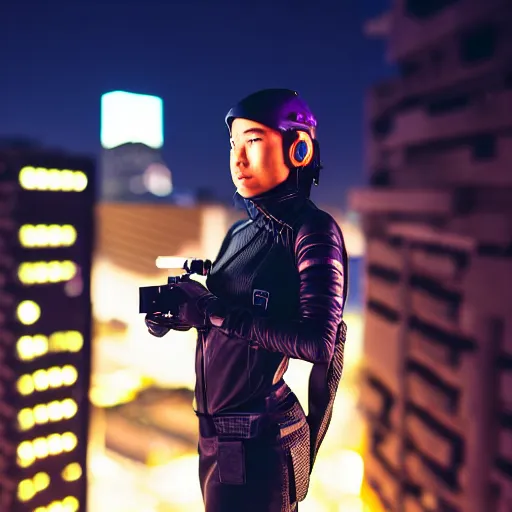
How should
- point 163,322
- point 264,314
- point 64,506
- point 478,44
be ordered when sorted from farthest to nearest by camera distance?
point 64,506
point 478,44
point 163,322
point 264,314

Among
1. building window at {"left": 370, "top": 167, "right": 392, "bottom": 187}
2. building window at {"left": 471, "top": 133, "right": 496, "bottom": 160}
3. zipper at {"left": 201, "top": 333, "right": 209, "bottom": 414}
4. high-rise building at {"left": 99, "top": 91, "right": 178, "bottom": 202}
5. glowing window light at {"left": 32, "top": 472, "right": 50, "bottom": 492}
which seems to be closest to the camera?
zipper at {"left": 201, "top": 333, "right": 209, "bottom": 414}

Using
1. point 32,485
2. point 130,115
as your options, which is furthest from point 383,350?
point 130,115

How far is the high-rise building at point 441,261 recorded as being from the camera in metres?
13.1

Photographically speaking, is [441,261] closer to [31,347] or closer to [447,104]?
[447,104]

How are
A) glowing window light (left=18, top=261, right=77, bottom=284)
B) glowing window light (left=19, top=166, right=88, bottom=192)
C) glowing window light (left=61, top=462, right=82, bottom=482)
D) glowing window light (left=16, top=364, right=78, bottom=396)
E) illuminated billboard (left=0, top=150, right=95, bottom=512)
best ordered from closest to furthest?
glowing window light (left=19, top=166, right=88, bottom=192) < illuminated billboard (left=0, top=150, right=95, bottom=512) < glowing window light (left=18, top=261, right=77, bottom=284) < glowing window light (left=16, top=364, right=78, bottom=396) < glowing window light (left=61, top=462, right=82, bottom=482)

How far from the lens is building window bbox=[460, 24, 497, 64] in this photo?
15210mm

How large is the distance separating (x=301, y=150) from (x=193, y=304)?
3.13 feet

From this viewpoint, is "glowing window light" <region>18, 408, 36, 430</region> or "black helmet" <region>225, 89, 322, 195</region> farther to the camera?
"glowing window light" <region>18, 408, 36, 430</region>

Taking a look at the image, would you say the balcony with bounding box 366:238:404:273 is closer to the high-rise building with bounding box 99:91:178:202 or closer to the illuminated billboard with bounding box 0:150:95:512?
the illuminated billboard with bounding box 0:150:95:512

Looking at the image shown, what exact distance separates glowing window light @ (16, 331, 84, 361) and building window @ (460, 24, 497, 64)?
2840 cm

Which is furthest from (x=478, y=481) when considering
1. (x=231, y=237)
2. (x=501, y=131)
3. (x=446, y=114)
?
(x=231, y=237)

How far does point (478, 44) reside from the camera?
51.9 feet

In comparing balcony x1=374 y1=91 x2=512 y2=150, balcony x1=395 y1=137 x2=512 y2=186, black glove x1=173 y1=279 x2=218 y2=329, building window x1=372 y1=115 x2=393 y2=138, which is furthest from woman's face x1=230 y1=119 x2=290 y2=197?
building window x1=372 y1=115 x2=393 y2=138

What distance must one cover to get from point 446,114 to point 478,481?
32.0 feet
